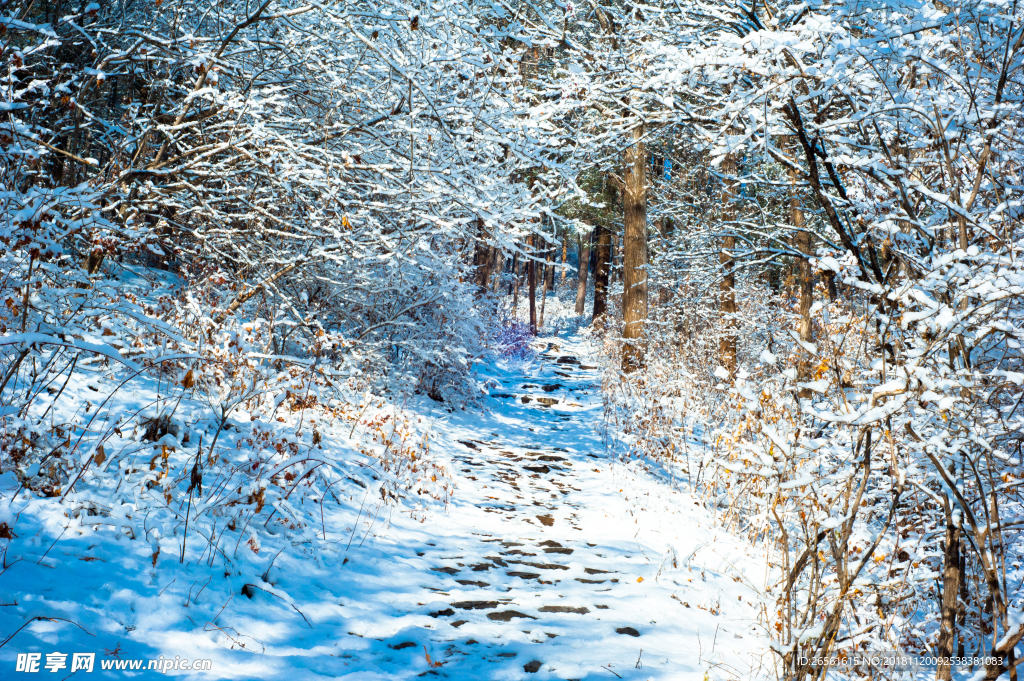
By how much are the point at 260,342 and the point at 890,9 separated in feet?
19.4

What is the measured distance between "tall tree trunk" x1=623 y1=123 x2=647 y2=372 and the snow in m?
5.71

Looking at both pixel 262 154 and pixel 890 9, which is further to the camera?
pixel 262 154

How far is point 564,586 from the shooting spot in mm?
4066

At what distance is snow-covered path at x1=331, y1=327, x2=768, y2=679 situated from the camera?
310 centimetres

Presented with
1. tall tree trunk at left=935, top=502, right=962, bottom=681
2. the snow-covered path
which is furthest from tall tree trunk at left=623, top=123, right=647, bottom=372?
tall tree trunk at left=935, top=502, right=962, bottom=681

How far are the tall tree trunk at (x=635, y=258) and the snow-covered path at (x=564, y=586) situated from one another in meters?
4.26

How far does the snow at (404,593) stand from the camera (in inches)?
104

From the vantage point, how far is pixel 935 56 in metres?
3.99

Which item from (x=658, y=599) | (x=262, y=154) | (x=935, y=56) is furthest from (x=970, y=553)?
(x=262, y=154)

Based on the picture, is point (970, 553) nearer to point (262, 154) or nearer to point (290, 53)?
point (262, 154)

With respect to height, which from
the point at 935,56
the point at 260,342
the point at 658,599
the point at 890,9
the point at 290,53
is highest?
the point at 290,53

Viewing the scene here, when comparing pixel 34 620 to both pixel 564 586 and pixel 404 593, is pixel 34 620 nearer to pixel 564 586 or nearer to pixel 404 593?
pixel 404 593

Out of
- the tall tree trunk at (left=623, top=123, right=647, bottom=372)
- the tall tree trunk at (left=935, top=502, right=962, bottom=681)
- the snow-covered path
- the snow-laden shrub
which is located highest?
the tall tree trunk at (left=623, top=123, right=647, bottom=372)

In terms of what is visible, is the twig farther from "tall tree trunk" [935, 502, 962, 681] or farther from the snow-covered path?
"tall tree trunk" [935, 502, 962, 681]
